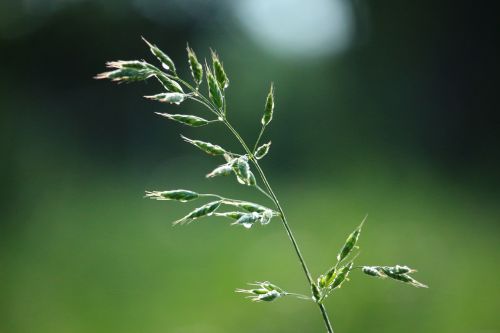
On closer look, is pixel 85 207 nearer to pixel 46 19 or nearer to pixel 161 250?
pixel 161 250

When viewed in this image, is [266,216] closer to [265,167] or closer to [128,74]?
[128,74]

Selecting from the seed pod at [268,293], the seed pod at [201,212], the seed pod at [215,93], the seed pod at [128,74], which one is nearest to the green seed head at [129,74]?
the seed pod at [128,74]

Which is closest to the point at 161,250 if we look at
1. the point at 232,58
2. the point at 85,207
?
the point at 85,207

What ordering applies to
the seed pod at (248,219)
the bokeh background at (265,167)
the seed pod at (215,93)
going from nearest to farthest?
1. the seed pod at (248,219)
2. the seed pod at (215,93)
3. the bokeh background at (265,167)

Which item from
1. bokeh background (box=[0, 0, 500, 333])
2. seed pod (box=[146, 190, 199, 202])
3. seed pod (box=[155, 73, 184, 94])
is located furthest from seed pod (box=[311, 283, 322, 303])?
bokeh background (box=[0, 0, 500, 333])

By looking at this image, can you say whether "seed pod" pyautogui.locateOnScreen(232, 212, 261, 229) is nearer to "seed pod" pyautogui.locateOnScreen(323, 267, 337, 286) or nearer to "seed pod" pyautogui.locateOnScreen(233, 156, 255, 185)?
"seed pod" pyautogui.locateOnScreen(233, 156, 255, 185)

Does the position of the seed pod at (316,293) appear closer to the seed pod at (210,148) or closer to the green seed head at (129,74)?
the seed pod at (210,148)

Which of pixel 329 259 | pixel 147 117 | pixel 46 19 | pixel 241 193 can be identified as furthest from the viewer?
pixel 46 19

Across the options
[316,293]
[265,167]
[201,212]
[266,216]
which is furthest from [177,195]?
[265,167]
